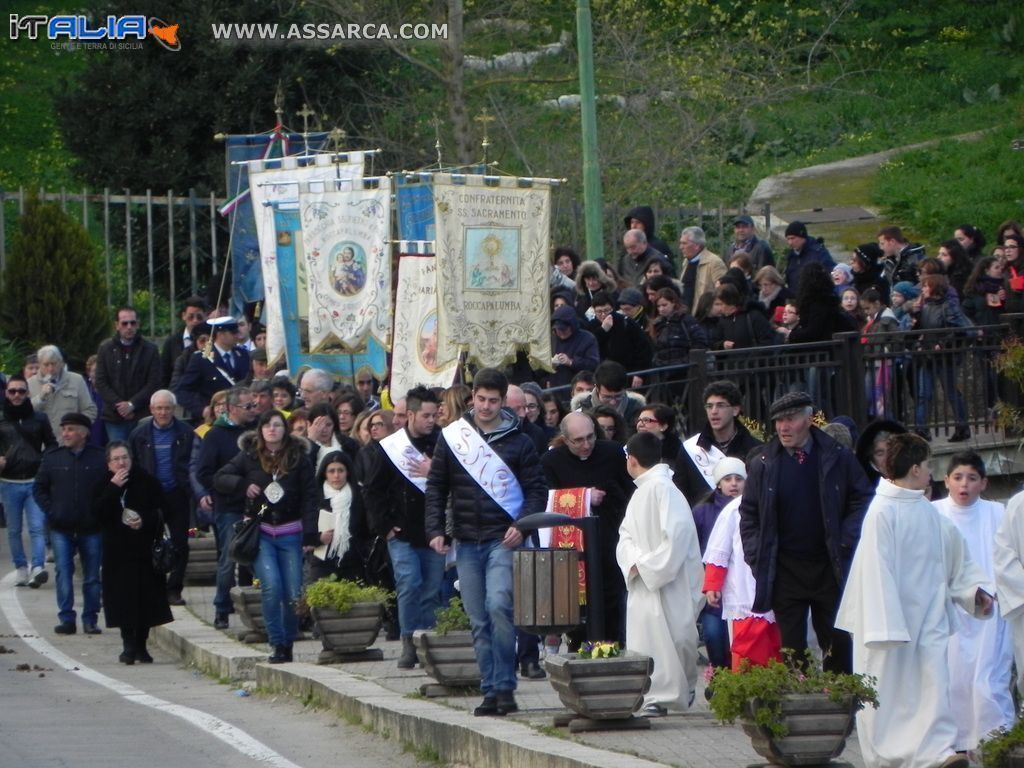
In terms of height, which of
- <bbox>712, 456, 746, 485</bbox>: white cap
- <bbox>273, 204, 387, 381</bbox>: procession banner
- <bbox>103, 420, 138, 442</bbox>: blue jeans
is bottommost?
<bbox>712, 456, 746, 485</bbox>: white cap

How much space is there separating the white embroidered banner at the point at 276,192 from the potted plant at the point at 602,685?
9.58 m

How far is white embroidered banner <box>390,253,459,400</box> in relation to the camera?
1659 centimetres

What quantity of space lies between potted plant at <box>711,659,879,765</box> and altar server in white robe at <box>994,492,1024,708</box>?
3.50 ft

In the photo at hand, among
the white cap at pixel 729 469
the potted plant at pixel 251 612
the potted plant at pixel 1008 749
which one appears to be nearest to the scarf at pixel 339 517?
the potted plant at pixel 251 612

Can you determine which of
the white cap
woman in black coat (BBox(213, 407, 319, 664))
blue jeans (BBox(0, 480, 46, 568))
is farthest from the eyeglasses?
blue jeans (BBox(0, 480, 46, 568))

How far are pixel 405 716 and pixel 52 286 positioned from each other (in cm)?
1394

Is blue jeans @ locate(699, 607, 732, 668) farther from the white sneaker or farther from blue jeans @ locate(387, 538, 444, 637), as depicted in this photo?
the white sneaker

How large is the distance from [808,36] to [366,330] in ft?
70.4

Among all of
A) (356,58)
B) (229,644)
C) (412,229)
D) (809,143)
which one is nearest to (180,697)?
(229,644)

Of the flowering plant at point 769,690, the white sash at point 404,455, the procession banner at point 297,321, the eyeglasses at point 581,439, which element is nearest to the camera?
the flowering plant at point 769,690

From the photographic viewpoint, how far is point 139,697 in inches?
502

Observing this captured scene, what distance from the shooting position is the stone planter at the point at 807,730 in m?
8.26

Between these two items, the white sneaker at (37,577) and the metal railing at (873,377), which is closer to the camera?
the metal railing at (873,377)
